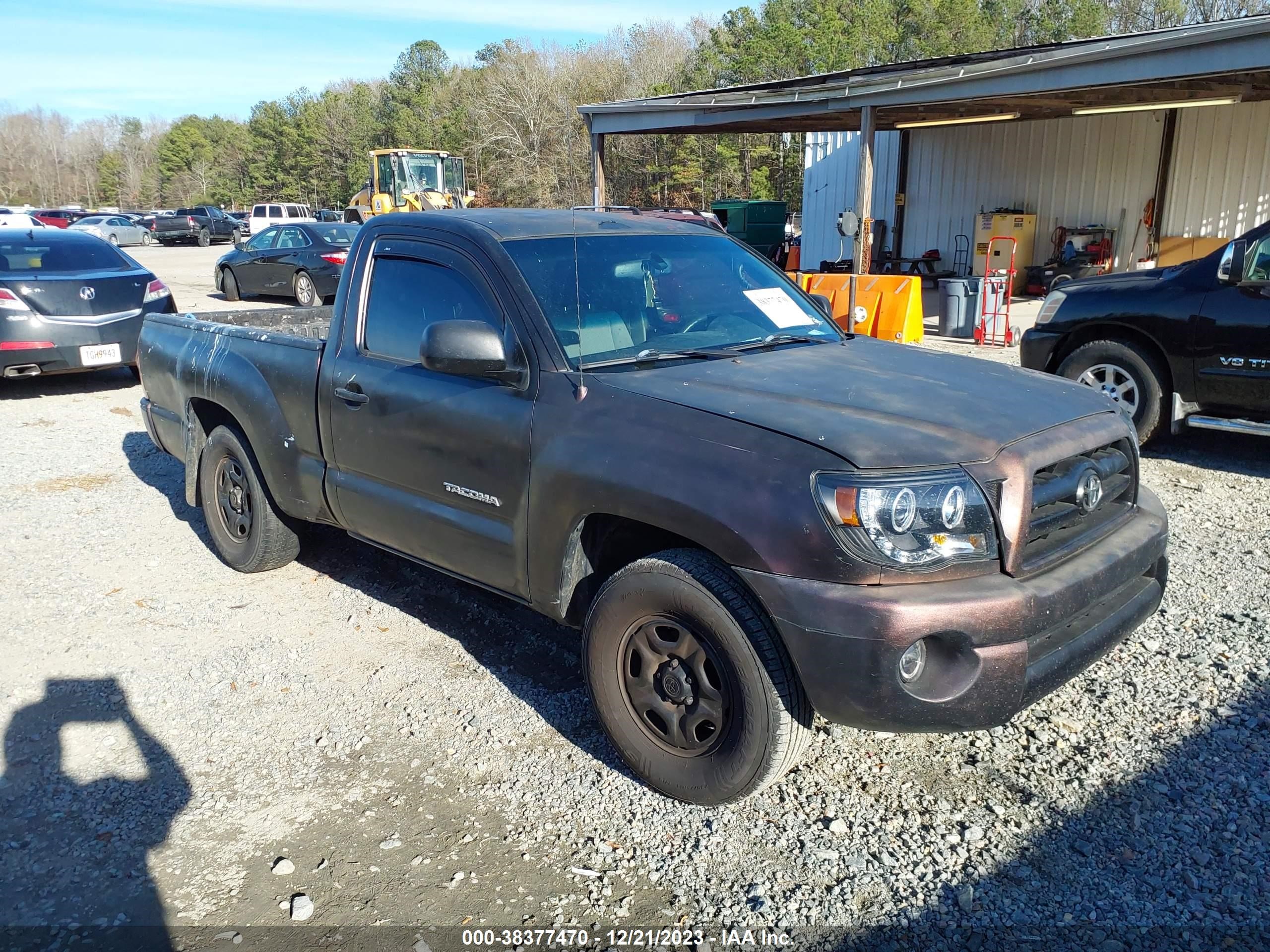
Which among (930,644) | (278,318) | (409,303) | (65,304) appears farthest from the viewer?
(65,304)

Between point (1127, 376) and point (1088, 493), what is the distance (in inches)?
181

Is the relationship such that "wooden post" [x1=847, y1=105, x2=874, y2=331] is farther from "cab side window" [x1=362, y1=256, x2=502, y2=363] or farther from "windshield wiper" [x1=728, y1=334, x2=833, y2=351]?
"cab side window" [x1=362, y1=256, x2=502, y2=363]

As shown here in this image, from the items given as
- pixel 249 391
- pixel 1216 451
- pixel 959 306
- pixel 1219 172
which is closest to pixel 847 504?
pixel 249 391

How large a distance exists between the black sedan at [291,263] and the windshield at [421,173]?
1377 cm

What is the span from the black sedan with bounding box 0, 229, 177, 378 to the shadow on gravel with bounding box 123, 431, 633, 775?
13.6ft

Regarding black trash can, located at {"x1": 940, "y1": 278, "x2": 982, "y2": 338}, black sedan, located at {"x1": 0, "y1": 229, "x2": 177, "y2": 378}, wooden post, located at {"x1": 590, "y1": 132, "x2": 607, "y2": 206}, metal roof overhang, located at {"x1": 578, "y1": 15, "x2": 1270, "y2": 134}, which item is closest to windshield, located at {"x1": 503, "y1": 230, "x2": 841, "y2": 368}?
black sedan, located at {"x1": 0, "y1": 229, "x2": 177, "y2": 378}

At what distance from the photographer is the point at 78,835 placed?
312 centimetres

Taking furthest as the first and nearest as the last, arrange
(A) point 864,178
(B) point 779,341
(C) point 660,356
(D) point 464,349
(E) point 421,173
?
(E) point 421,173, (A) point 864,178, (B) point 779,341, (C) point 660,356, (D) point 464,349

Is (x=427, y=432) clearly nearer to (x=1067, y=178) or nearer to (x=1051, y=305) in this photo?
(x=1051, y=305)

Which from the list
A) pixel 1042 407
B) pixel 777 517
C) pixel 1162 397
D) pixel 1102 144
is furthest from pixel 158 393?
pixel 1102 144

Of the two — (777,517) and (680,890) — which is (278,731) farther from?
(777,517)

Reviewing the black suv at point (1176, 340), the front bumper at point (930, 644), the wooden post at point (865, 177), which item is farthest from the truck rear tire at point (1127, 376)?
the wooden post at point (865, 177)

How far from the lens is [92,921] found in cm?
273

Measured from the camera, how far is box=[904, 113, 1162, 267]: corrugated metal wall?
18.5 metres
